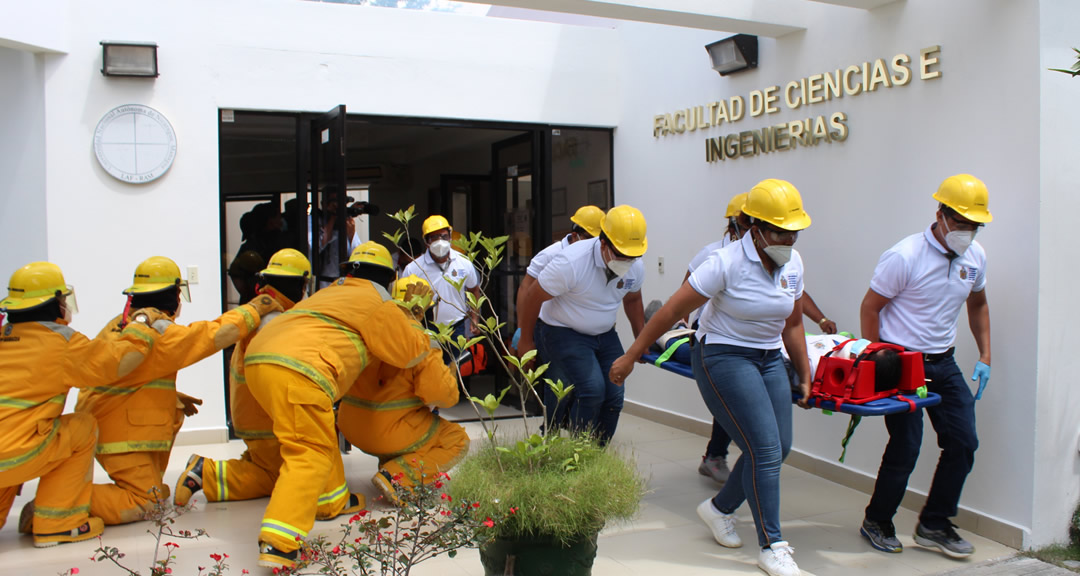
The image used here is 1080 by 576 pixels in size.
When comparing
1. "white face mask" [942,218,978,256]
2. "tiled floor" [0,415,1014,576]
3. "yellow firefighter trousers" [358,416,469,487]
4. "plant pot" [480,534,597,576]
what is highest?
"white face mask" [942,218,978,256]

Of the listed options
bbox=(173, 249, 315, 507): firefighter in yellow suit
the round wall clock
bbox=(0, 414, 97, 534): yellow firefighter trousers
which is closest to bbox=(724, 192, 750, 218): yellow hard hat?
bbox=(173, 249, 315, 507): firefighter in yellow suit

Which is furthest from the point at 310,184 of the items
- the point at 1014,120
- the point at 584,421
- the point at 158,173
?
the point at 1014,120

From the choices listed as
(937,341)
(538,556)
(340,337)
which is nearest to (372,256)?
(340,337)

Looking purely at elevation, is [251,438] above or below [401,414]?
below

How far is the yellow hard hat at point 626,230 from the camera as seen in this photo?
163 inches

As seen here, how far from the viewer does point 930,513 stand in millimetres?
3910

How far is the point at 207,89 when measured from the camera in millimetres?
5855

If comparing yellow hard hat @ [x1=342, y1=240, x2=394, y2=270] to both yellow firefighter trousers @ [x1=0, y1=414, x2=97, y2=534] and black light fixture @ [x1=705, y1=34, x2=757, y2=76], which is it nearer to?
yellow firefighter trousers @ [x1=0, y1=414, x2=97, y2=534]

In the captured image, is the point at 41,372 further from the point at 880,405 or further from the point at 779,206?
the point at 880,405

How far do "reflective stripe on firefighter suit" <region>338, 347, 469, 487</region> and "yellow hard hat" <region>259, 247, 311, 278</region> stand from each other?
2.15 ft

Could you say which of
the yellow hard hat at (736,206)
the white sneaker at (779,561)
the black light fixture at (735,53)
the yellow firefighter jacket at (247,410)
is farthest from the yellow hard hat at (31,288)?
the black light fixture at (735,53)

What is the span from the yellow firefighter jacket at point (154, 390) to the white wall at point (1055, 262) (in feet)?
12.4

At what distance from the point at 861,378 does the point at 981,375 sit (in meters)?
0.77

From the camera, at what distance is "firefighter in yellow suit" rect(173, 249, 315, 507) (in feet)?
14.7
